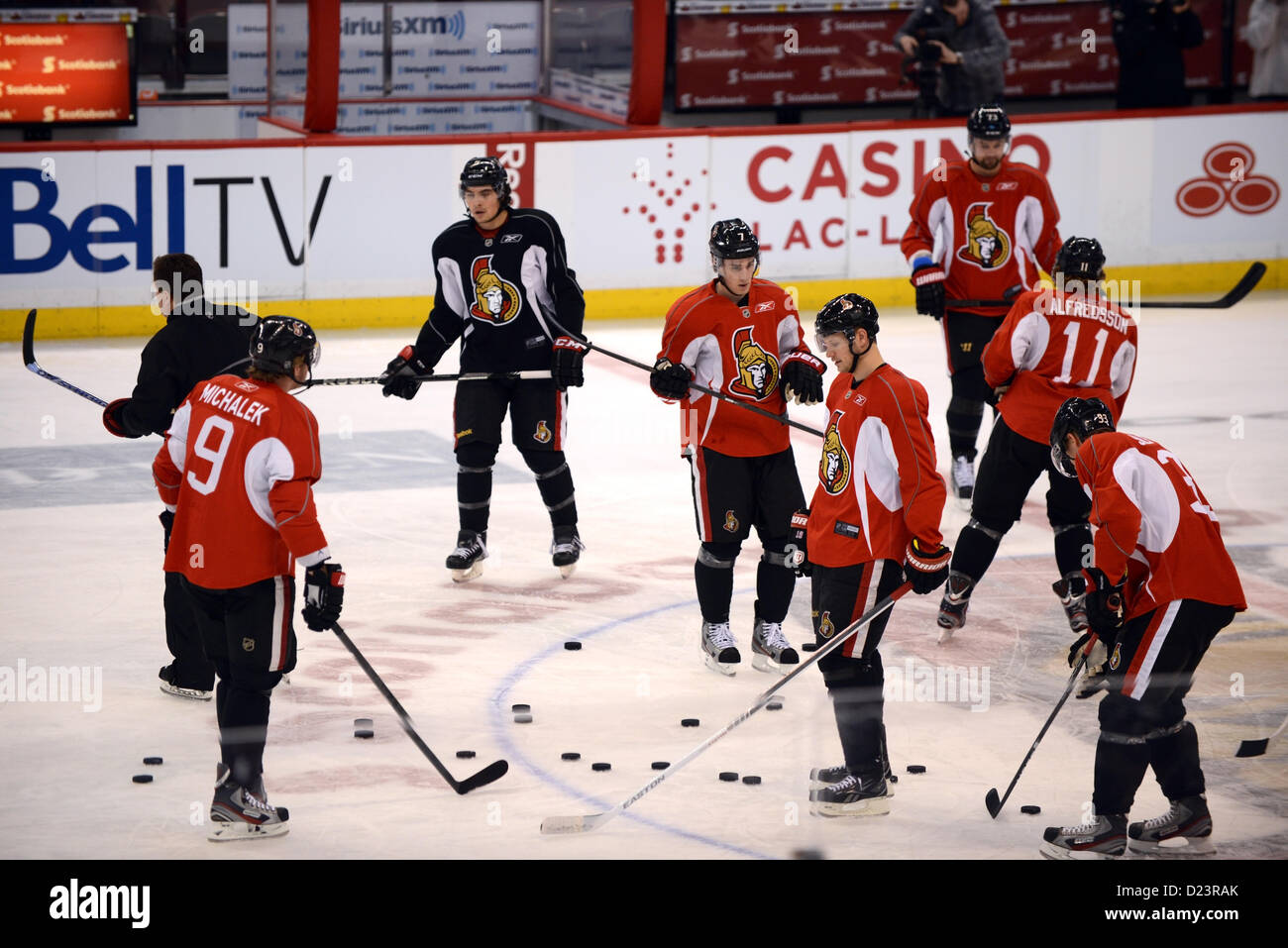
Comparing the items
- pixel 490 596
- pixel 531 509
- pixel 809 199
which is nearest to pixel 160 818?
pixel 490 596

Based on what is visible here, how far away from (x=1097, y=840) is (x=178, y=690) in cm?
274

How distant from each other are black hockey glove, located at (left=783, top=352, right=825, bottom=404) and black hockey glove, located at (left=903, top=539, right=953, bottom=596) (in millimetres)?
1185

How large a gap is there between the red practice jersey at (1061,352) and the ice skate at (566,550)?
1.74 m

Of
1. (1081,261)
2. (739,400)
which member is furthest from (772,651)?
(1081,261)

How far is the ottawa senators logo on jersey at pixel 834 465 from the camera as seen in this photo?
490cm

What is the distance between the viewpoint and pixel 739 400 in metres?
5.93

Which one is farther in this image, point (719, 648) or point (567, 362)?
point (567, 362)

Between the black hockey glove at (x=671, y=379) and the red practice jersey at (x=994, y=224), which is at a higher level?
the red practice jersey at (x=994, y=224)

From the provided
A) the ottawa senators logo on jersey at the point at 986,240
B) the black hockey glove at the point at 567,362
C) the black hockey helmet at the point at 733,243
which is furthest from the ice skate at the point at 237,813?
the ottawa senators logo on jersey at the point at 986,240

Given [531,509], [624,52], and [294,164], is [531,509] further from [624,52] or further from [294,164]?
[624,52]

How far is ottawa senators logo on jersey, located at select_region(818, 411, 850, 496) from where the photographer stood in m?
4.90

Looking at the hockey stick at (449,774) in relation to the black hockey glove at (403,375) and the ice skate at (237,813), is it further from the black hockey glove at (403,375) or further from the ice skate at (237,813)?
the black hockey glove at (403,375)

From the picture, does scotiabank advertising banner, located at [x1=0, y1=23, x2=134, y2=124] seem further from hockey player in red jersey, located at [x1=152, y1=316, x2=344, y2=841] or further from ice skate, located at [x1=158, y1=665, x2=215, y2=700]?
hockey player in red jersey, located at [x1=152, y1=316, x2=344, y2=841]

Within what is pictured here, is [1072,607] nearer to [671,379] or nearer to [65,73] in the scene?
[671,379]
